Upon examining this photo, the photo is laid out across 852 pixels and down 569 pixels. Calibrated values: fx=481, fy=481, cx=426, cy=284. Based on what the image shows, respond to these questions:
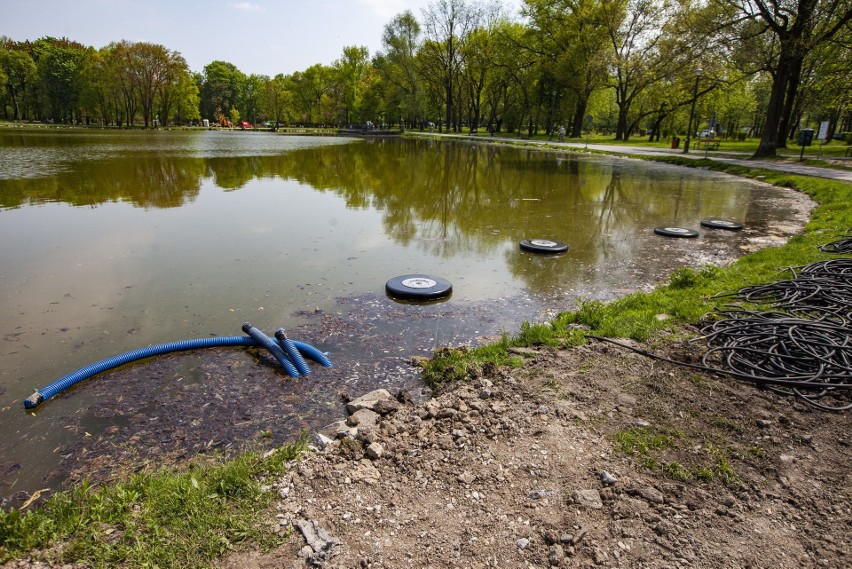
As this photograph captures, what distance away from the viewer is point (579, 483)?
3207mm

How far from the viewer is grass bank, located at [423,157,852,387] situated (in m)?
5.14

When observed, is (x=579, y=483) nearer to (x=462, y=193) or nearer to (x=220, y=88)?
(x=462, y=193)

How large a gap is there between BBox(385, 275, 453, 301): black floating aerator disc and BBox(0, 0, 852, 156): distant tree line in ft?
80.0

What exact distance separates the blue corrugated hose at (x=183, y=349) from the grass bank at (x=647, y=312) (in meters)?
1.35

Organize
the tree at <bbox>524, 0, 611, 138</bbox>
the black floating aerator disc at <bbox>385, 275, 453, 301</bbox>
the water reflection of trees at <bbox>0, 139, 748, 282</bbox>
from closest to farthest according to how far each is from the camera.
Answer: the black floating aerator disc at <bbox>385, 275, 453, 301</bbox> → the water reflection of trees at <bbox>0, 139, 748, 282</bbox> → the tree at <bbox>524, 0, 611, 138</bbox>

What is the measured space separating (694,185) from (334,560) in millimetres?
21776

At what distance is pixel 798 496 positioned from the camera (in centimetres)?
307

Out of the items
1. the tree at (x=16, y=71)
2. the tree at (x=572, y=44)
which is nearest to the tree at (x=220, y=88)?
the tree at (x=16, y=71)

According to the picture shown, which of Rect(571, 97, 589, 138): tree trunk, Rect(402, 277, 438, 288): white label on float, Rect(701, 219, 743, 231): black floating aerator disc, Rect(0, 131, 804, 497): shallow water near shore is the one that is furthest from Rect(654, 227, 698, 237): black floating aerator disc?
Rect(571, 97, 589, 138): tree trunk

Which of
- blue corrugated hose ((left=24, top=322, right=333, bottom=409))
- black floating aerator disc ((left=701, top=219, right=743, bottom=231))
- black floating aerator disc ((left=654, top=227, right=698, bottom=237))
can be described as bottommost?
blue corrugated hose ((left=24, top=322, right=333, bottom=409))

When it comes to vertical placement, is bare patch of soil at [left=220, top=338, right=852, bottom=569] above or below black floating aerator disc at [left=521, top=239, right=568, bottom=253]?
below

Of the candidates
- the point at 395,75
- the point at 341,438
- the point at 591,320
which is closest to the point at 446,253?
the point at 591,320

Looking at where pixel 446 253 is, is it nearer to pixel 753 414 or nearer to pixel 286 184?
pixel 753 414

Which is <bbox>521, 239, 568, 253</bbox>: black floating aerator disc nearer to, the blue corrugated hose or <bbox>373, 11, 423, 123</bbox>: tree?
the blue corrugated hose
